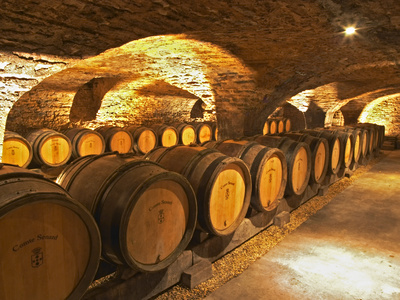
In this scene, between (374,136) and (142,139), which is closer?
(142,139)

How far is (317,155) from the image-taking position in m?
5.20

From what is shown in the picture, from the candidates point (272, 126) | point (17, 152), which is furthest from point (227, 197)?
point (272, 126)

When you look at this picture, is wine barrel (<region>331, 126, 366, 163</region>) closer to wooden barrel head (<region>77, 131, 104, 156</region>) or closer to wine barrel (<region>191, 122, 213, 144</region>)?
wine barrel (<region>191, 122, 213, 144</region>)

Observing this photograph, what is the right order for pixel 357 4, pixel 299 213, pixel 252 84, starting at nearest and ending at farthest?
pixel 357 4, pixel 299 213, pixel 252 84

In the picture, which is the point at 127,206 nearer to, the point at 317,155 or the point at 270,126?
the point at 317,155

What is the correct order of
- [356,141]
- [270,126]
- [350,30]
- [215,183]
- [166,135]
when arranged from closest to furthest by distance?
[215,183]
[350,30]
[356,141]
[166,135]
[270,126]

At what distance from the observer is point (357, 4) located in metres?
3.01

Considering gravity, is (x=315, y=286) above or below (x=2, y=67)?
below

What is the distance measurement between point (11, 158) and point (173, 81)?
3.71m

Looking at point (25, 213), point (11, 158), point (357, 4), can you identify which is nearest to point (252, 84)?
point (357, 4)

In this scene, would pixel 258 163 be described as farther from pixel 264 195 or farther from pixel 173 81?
pixel 173 81

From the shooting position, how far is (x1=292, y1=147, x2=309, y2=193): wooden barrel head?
173 inches

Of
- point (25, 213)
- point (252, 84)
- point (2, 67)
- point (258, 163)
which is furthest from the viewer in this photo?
point (252, 84)

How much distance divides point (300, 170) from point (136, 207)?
10.1 ft
